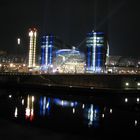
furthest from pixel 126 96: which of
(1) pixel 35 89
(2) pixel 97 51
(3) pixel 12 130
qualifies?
(2) pixel 97 51

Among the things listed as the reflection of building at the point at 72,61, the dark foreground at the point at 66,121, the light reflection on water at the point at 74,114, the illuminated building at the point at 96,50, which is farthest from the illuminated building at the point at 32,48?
the light reflection on water at the point at 74,114

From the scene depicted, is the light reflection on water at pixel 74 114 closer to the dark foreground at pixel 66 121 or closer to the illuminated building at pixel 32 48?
the dark foreground at pixel 66 121

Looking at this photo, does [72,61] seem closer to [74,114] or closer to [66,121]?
[74,114]

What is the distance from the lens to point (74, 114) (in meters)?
48.4

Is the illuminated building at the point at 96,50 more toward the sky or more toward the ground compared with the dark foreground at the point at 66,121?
more toward the sky

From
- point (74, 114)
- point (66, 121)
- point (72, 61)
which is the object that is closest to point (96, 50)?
point (72, 61)

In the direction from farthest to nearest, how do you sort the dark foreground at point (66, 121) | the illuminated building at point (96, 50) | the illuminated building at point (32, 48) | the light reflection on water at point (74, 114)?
the illuminated building at point (96, 50), the illuminated building at point (32, 48), the light reflection on water at point (74, 114), the dark foreground at point (66, 121)

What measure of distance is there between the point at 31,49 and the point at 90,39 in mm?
32655

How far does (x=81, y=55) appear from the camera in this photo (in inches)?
7726

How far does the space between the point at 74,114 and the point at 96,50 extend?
139 meters

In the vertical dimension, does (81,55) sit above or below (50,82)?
above

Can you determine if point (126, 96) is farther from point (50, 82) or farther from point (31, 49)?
point (31, 49)

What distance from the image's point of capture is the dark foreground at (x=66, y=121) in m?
35.8

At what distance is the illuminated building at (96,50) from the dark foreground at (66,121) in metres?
123
